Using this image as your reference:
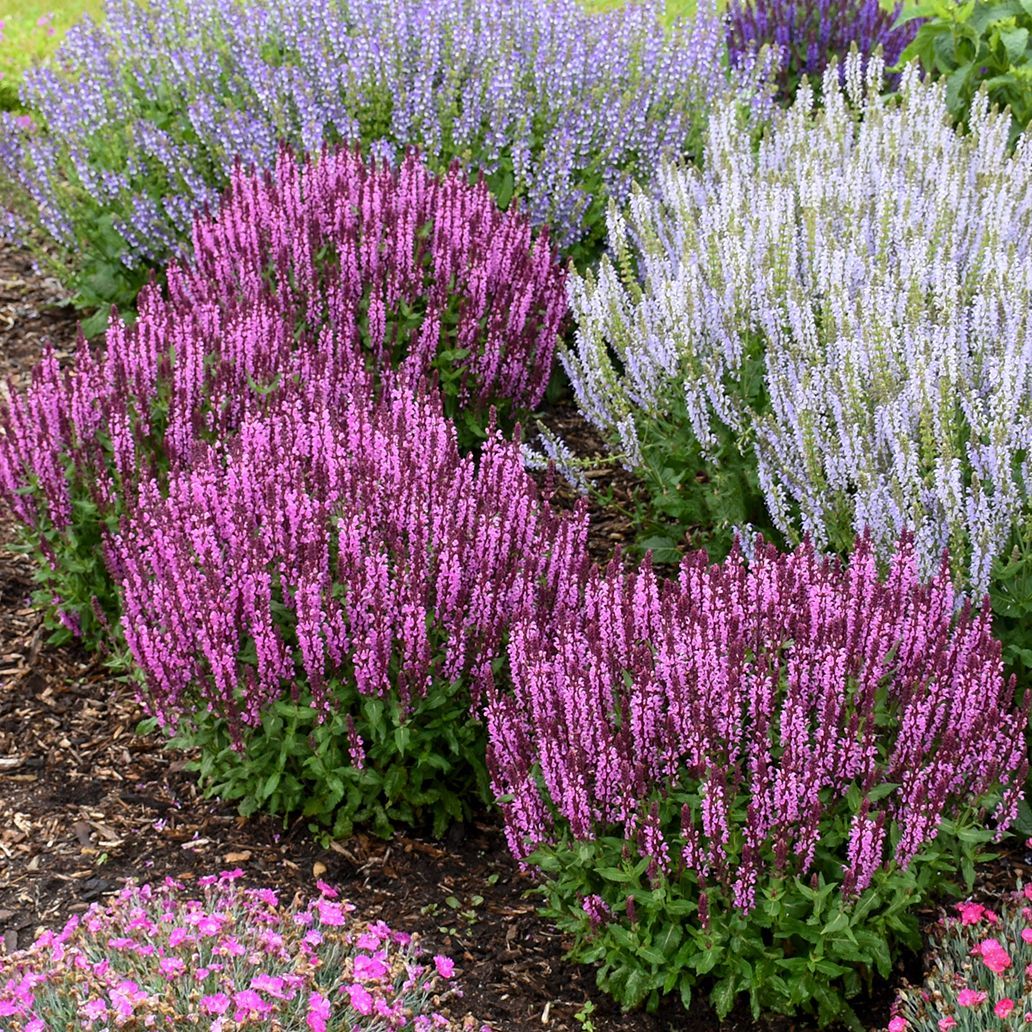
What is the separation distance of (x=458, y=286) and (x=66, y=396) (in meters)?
1.63

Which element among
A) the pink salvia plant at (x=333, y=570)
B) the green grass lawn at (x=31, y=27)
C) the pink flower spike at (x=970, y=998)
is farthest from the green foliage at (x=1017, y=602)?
the green grass lawn at (x=31, y=27)

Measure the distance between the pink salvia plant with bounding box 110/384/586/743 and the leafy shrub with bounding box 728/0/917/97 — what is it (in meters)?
6.02

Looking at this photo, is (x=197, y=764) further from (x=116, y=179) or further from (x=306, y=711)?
(x=116, y=179)

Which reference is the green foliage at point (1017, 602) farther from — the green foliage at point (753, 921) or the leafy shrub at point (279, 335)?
the leafy shrub at point (279, 335)

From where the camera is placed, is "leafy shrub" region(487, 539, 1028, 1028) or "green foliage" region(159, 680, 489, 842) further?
"green foliage" region(159, 680, 489, 842)

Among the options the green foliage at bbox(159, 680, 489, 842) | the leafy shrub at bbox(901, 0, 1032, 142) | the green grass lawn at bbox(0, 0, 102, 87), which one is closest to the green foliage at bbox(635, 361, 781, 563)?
the green foliage at bbox(159, 680, 489, 842)

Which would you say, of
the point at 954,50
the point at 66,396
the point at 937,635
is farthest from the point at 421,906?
the point at 954,50

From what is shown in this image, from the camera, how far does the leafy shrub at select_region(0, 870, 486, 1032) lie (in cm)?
308

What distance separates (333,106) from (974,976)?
530cm

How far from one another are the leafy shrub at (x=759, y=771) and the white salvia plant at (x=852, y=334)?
0.54 metres

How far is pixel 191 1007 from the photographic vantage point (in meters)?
3.09

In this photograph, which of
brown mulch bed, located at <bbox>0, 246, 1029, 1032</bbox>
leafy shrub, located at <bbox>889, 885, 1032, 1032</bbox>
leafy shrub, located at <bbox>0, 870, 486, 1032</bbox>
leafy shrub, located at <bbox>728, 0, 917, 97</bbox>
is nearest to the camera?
leafy shrub, located at <bbox>0, 870, 486, 1032</bbox>

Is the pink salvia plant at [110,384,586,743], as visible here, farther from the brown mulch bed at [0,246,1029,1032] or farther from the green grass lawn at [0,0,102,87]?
the green grass lawn at [0,0,102,87]

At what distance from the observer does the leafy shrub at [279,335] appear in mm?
4965
